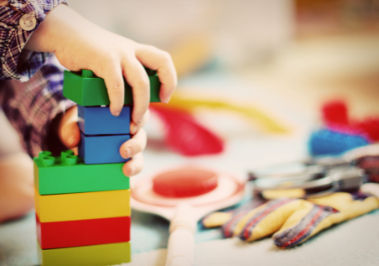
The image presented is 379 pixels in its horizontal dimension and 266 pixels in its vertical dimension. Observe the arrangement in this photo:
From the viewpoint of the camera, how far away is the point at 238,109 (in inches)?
47.7

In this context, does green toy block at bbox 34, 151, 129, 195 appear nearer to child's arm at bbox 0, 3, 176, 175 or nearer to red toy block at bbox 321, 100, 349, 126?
child's arm at bbox 0, 3, 176, 175

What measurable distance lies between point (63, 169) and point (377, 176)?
0.50 metres

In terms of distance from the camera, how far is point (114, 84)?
0.46 metres

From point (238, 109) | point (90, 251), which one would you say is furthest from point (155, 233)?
point (238, 109)

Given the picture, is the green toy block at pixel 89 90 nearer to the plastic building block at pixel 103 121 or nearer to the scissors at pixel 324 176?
the plastic building block at pixel 103 121

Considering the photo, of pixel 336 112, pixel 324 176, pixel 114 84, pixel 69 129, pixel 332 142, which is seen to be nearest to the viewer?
pixel 114 84

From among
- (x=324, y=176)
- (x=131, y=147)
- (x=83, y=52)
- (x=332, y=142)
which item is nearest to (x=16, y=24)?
(x=83, y=52)

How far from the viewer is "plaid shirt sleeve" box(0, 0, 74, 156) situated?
50 centimetres

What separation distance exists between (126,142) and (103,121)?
35mm

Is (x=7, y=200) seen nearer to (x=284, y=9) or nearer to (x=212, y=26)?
(x=212, y=26)

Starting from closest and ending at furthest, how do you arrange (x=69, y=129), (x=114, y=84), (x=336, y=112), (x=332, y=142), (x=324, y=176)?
1. (x=114, y=84)
2. (x=69, y=129)
3. (x=324, y=176)
4. (x=332, y=142)
5. (x=336, y=112)

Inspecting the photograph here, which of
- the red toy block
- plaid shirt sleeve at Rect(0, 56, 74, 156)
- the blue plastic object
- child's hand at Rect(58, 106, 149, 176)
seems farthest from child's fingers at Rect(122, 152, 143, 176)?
the red toy block

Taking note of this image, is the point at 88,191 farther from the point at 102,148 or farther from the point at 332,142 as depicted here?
the point at 332,142

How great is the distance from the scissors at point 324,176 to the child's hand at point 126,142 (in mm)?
238
